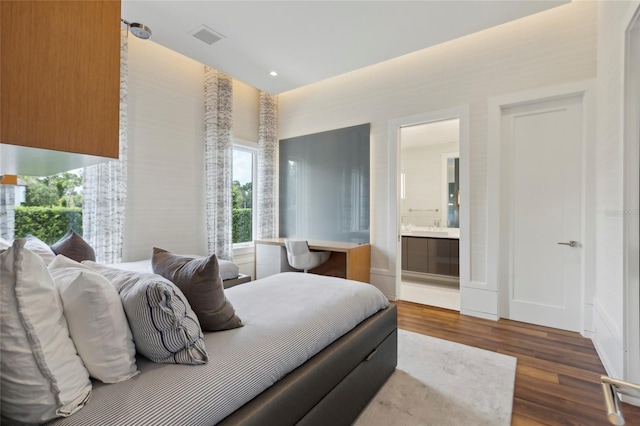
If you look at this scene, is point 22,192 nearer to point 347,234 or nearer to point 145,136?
point 145,136

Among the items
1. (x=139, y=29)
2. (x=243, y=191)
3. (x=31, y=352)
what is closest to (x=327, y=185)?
(x=243, y=191)

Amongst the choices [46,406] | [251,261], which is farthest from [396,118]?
[46,406]

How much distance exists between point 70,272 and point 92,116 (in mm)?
726

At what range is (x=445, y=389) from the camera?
199cm

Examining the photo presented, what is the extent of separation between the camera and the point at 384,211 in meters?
4.05

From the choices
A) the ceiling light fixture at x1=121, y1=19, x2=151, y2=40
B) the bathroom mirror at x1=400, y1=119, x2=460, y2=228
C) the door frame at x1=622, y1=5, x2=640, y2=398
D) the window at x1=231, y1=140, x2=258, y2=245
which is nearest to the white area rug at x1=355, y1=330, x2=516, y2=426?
the door frame at x1=622, y1=5, x2=640, y2=398

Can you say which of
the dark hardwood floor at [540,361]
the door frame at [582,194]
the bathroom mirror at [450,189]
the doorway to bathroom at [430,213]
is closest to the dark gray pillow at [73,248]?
the dark hardwood floor at [540,361]

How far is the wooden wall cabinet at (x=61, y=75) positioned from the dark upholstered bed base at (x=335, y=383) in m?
0.97

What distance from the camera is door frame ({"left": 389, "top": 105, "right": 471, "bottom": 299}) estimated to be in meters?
3.41

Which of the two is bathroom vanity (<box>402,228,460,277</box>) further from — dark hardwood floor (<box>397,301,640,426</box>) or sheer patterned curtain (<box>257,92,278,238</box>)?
sheer patterned curtain (<box>257,92,278,238</box>)

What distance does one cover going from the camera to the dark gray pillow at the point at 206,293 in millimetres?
1341

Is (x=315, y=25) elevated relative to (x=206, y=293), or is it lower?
Result: elevated

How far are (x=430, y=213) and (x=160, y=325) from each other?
569 cm

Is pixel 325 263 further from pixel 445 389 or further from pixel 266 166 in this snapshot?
pixel 445 389
